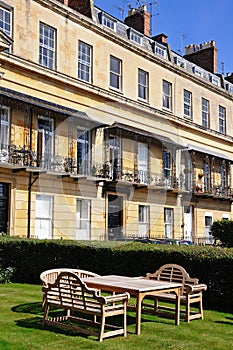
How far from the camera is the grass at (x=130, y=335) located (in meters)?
6.79

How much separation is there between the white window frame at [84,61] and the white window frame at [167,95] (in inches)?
281

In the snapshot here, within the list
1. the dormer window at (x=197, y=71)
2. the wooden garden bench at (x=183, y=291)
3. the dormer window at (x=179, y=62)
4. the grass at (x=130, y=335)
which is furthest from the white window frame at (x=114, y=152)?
the grass at (x=130, y=335)

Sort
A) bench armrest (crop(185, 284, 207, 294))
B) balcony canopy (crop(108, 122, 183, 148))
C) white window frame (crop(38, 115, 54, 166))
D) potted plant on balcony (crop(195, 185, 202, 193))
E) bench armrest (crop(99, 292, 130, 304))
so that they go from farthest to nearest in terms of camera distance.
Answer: potted plant on balcony (crop(195, 185, 202, 193))
balcony canopy (crop(108, 122, 183, 148))
white window frame (crop(38, 115, 54, 166))
bench armrest (crop(185, 284, 207, 294))
bench armrest (crop(99, 292, 130, 304))

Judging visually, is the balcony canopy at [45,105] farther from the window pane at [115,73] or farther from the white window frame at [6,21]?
the window pane at [115,73]

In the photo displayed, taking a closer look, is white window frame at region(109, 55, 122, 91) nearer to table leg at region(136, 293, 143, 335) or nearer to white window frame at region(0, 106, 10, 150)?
white window frame at region(0, 106, 10, 150)

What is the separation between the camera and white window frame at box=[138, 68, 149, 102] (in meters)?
27.6

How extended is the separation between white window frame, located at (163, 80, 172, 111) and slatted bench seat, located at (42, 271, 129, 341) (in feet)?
74.9

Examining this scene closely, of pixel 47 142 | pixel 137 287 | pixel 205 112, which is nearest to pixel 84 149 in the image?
pixel 47 142

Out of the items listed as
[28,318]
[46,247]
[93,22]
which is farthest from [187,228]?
[28,318]

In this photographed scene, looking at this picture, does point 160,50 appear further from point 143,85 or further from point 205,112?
point 205,112

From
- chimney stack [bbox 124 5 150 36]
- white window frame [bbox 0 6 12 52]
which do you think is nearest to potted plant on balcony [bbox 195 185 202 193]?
chimney stack [bbox 124 5 150 36]

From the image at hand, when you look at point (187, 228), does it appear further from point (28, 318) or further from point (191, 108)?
point (28, 318)

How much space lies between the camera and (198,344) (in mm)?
7051

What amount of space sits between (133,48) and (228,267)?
19.2 meters
